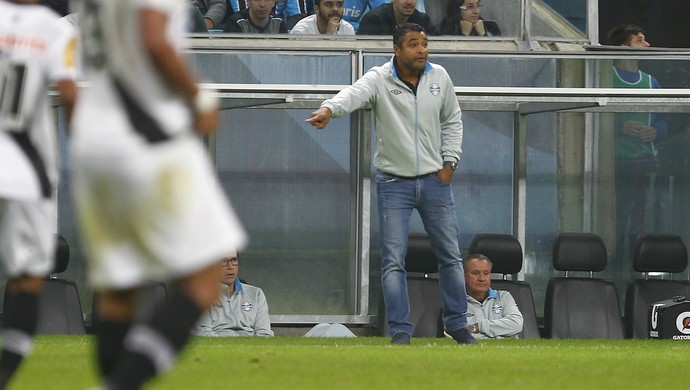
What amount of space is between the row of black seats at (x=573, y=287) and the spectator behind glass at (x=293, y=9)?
3067mm

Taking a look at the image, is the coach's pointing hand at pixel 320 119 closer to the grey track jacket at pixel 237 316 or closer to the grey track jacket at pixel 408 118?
the grey track jacket at pixel 408 118

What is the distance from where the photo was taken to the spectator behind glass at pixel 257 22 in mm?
15266

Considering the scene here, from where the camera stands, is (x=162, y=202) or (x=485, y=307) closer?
(x=162, y=202)

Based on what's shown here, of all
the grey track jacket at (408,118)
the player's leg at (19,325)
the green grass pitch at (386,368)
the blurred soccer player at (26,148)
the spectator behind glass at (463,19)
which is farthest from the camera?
the spectator behind glass at (463,19)

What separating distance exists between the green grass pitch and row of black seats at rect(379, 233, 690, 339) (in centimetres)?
329

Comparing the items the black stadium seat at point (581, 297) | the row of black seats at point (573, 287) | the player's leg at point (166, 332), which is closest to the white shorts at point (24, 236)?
the player's leg at point (166, 332)

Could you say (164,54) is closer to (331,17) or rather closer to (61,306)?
(61,306)

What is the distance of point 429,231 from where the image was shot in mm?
11203

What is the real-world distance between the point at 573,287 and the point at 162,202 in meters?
Answer: 10.1

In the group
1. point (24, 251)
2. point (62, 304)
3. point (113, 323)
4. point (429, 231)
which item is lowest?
point (62, 304)

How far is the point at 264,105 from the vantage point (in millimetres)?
14484

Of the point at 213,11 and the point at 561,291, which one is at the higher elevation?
the point at 213,11

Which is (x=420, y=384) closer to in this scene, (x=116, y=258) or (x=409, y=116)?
(x=116, y=258)

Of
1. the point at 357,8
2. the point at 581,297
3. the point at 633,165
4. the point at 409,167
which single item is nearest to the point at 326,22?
the point at 357,8
